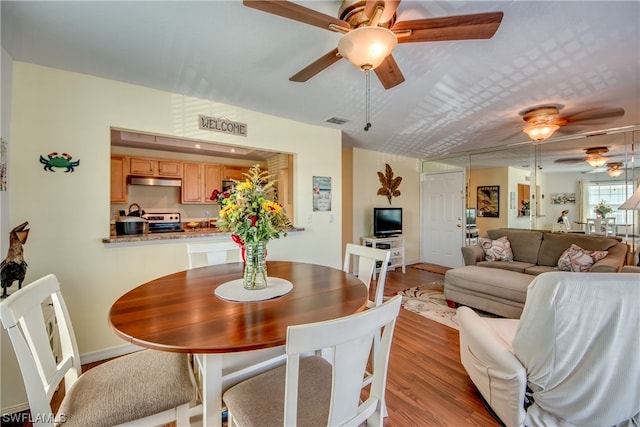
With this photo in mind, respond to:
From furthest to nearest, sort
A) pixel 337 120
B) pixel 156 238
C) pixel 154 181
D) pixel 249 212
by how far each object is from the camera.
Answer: pixel 154 181 → pixel 337 120 → pixel 156 238 → pixel 249 212

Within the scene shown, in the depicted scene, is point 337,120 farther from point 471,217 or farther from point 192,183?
point 471,217

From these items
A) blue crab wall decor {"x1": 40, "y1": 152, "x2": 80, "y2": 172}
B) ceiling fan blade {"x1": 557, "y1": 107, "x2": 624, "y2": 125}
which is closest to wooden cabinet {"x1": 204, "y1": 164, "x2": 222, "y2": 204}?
blue crab wall decor {"x1": 40, "y1": 152, "x2": 80, "y2": 172}

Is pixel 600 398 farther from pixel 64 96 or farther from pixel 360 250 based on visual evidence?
pixel 64 96

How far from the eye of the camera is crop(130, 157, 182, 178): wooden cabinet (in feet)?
14.6

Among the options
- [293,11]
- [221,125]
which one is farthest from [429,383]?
[221,125]

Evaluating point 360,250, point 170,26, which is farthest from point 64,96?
point 360,250

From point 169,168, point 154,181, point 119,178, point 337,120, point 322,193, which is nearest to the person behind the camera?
point 337,120

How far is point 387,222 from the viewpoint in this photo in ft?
17.0

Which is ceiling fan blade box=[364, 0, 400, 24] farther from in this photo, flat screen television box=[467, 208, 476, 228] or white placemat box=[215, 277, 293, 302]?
flat screen television box=[467, 208, 476, 228]

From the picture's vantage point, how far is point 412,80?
2.30m

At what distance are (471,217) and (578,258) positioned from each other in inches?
90.4

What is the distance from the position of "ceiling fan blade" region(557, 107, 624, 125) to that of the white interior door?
217 cm

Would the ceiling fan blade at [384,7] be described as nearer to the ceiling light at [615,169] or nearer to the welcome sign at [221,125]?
the welcome sign at [221,125]

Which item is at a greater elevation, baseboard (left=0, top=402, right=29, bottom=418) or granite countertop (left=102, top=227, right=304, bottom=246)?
granite countertop (left=102, top=227, right=304, bottom=246)
